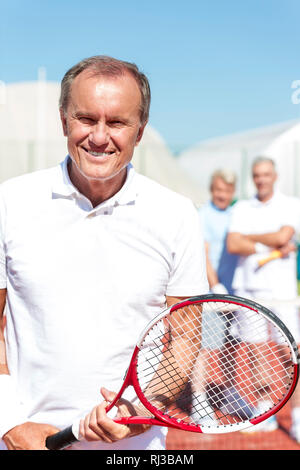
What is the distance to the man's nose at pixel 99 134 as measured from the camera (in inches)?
63.9

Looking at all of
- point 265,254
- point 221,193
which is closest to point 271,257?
point 265,254

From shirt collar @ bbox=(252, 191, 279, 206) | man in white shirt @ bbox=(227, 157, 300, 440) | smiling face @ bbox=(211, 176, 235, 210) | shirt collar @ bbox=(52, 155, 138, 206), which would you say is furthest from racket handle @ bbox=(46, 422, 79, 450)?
smiling face @ bbox=(211, 176, 235, 210)

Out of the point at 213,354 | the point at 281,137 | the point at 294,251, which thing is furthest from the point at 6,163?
the point at 213,354

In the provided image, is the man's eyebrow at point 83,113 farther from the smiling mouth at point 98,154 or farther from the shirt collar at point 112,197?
the shirt collar at point 112,197

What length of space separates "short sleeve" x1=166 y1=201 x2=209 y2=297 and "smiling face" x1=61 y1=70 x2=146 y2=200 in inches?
9.5

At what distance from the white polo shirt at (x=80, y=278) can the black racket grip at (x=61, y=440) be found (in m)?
0.06

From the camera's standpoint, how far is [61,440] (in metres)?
1.71

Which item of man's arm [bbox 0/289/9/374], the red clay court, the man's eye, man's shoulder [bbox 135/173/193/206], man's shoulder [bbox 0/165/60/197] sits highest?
the man's eye

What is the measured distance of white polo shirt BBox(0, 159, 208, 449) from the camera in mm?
1713

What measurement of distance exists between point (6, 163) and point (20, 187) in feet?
29.3

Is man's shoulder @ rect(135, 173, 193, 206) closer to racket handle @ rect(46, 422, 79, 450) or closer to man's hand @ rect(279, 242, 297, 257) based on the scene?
racket handle @ rect(46, 422, 79, 450)

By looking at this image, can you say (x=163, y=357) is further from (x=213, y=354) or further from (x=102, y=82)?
(x=102, y=82)
